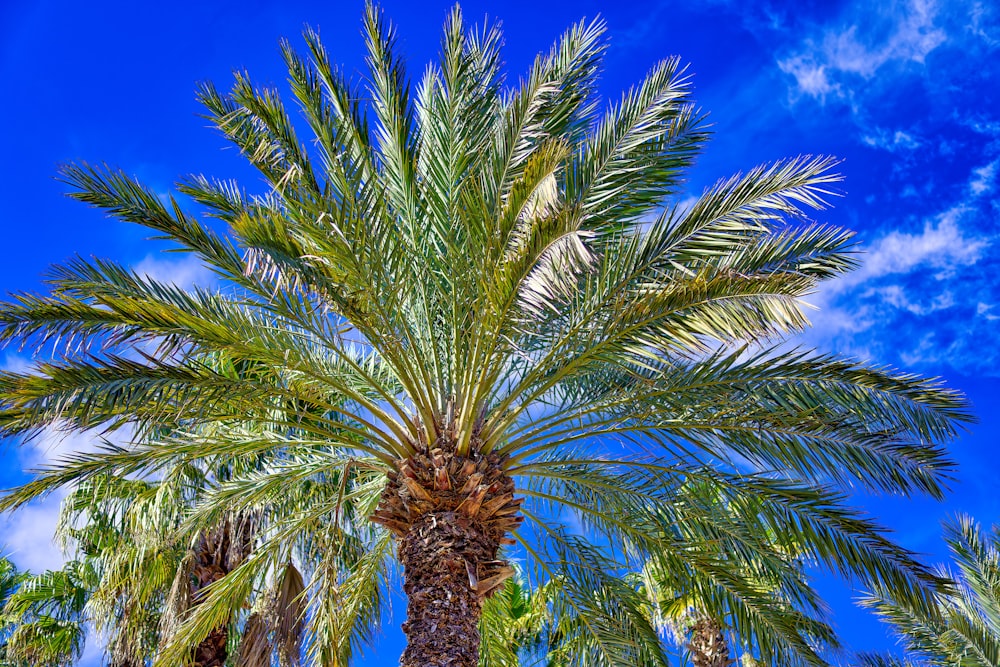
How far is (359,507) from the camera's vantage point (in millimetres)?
10094

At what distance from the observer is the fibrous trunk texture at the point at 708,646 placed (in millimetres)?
12273

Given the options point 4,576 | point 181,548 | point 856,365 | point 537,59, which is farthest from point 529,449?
point 4,576

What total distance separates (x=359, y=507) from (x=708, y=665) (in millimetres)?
5784

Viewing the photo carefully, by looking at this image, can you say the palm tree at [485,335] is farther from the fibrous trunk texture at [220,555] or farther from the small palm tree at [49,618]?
the small palm tree at [49,618]

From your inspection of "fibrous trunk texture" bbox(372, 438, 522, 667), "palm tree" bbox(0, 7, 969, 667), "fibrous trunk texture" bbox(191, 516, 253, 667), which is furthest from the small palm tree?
"fibrous trunk texture" bbox(372, 438, 522, 667)

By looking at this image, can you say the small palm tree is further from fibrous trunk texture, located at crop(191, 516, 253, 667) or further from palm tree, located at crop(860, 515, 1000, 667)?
palm tree, located at crop(860, 515, 1000, 667)

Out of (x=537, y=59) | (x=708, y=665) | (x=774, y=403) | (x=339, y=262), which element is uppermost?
(x=537, y=59)

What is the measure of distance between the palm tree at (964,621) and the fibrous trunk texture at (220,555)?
29.2ft

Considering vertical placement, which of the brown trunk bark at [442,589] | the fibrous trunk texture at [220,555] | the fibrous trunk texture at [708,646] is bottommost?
the brown trunk bark at [442,589]

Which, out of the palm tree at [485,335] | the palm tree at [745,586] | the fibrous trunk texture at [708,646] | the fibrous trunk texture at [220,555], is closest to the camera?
the palm tree at [485,335]

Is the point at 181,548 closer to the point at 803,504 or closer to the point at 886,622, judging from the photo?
the point at 803,504

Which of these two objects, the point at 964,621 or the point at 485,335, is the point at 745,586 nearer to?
the point at 485,335

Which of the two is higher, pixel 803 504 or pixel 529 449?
pixel 529 449

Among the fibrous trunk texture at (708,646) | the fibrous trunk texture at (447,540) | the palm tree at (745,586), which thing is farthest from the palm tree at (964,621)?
the fibrous trunk texture at (447,540)
